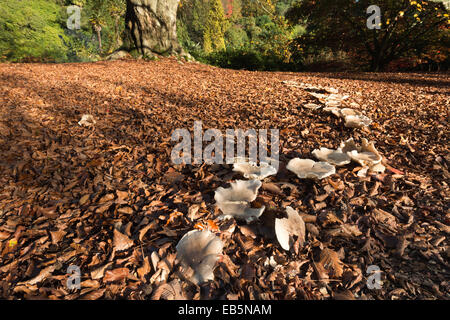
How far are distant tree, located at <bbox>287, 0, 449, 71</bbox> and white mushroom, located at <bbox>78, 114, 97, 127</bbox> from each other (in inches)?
358

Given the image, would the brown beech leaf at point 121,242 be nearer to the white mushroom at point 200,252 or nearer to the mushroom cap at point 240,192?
the white mushroom at point 200,252

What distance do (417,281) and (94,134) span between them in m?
3.10

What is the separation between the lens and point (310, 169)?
182 centimetres

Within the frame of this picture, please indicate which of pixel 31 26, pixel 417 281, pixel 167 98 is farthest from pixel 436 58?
pixel 31 26

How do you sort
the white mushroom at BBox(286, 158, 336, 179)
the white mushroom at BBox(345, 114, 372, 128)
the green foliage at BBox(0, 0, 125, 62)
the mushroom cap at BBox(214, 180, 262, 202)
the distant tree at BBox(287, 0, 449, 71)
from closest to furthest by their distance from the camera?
1. the mushroom cap at BBox(214, 180, 262, 202)
2. the white mushroom at BBox(286, 158, 336, 179)
3. the white mushroom at BBox(345, 114, 372, 128)
4. the distant tree at BBox(287, 0, 449, 71)
5. the green foliage at BBox(0, 0, 125, 62)

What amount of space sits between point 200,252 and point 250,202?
1.69 feet

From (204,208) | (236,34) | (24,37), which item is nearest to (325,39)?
(204,208)

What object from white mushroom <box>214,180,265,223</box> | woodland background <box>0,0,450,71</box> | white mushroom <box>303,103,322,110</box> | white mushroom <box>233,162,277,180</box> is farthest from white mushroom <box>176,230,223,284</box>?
woodland background <box>0,0,450,71</box>

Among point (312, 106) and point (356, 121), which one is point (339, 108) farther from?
point (356, 121)

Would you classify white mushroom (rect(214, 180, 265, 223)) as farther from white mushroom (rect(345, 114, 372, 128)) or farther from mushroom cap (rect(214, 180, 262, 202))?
white mushroom (rect(345, 114, 372, 128))

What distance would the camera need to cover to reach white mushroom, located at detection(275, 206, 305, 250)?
1.32m

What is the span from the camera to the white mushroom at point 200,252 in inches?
46.3

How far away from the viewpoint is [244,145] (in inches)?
96.6

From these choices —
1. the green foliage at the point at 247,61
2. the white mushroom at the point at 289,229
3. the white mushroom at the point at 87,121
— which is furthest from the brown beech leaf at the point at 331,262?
the green foliage at the point at 247,61
